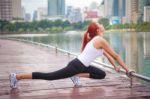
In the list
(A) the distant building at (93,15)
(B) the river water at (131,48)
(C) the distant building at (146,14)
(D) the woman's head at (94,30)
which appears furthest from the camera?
(C) the distant building at (146,14)

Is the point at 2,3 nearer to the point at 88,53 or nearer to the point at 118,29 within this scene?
the point at 118,29

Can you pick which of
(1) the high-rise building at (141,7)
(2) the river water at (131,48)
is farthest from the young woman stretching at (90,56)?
(1) the high-rise building at (141,7)

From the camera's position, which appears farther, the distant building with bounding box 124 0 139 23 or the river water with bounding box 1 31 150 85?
the distant building with bounding box 124 0 139 23

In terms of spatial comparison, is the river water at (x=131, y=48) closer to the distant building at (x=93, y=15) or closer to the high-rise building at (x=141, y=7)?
the distant building at (x=93, y=15)

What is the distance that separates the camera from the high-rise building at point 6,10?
163m

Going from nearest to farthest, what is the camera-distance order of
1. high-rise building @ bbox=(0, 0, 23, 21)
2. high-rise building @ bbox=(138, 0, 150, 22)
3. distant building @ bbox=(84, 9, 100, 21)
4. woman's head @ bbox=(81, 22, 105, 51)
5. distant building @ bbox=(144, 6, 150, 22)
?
woman's head @ bbox=(81, 22, 105, 51) < distant building @ bbox=(84, 9, 100, 21) < distant building @ bbox=(144, 6, 150, 22) < high-rise building @ bbox=(138, 0, 150, 22) < high-rise building @ bbox=(0, 0, 23, 21)

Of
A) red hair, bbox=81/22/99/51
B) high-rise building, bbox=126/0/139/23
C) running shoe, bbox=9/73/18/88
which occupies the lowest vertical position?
running shoe, bbox=9/73/18/88

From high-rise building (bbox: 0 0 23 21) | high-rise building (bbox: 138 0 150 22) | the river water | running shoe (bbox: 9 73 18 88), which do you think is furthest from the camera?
high-rise building (bbox: 0 0 23 21)

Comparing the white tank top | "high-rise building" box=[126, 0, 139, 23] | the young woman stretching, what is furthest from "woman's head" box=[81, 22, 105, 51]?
"high-rise building" box=[126, 0, 139, 23]

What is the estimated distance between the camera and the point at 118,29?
15338cm

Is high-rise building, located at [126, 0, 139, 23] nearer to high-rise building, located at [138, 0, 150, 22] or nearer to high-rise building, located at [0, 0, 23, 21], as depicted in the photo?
high-rise building, located at [138, 0, 150, 22]

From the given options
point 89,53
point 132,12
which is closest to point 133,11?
point 132,12

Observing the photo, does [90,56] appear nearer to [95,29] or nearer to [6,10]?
[95,29]

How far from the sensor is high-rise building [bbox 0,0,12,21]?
16300 centimetres
